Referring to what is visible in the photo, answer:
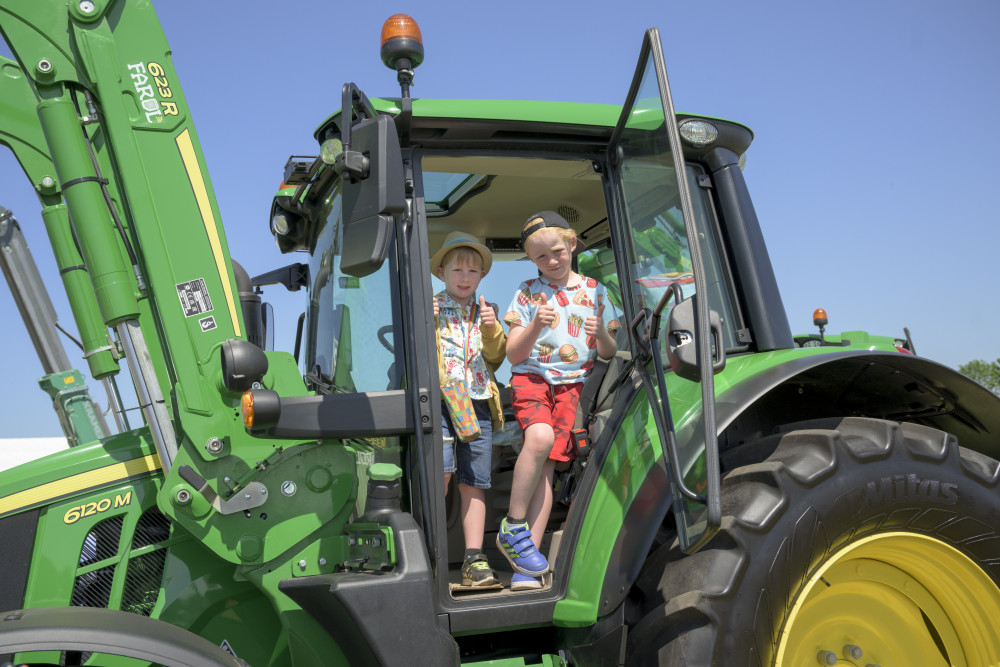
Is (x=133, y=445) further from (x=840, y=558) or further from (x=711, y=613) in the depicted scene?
(x=840, y=558)

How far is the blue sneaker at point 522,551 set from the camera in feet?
8.80

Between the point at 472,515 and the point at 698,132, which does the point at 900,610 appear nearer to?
the point at 472,515

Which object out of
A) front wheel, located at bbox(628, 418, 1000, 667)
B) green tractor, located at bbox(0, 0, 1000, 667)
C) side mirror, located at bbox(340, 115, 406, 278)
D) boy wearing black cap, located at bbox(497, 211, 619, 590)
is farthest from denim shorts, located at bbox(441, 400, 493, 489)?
side mirror, located at bbox(340, 115, 406, 278)

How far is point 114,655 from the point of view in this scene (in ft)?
6.57

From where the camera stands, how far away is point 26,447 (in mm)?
12852

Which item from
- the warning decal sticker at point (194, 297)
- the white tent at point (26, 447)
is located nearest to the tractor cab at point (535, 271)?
the warning decal sticker at point (194, 297)

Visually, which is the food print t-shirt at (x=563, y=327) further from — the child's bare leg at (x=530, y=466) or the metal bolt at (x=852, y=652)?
the metal bolt at (x=852, y=652)

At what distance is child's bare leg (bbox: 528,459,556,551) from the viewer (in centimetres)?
283

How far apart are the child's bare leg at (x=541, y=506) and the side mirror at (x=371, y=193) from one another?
45.9 inches

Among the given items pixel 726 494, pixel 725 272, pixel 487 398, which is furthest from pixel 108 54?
pixel 726 494

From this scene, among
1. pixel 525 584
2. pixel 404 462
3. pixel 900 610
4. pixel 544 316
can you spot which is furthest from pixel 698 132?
pixel 900 610

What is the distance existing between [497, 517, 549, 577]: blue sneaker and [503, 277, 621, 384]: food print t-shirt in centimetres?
58

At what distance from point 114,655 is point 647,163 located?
88.7 inches

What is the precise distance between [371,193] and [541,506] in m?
1.36
